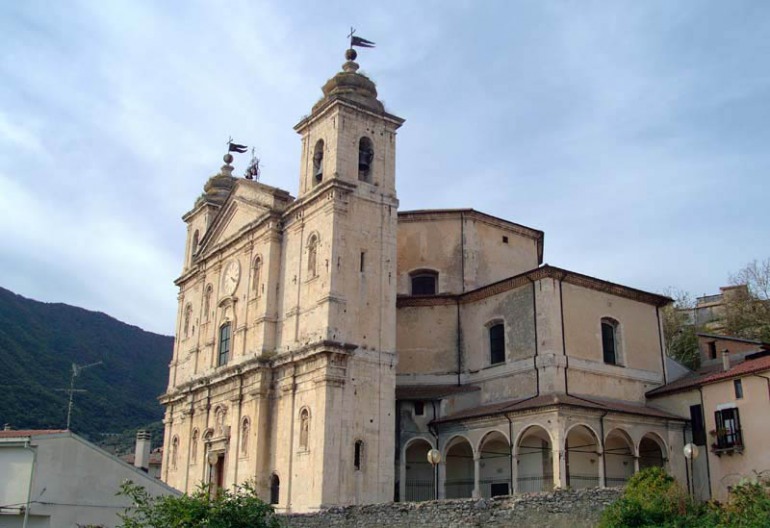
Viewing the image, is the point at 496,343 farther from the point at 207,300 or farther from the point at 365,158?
the point at 207,300

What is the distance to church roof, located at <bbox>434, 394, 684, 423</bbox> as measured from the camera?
26922 millimetres

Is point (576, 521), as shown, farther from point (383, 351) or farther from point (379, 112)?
point (379, 112)

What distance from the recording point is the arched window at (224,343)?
3516 centimetres

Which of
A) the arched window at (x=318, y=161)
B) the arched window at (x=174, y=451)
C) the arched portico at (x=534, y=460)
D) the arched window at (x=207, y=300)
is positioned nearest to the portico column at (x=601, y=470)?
the arched portico at (x=534, y=460)

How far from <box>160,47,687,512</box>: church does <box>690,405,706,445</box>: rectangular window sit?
1.81 feet

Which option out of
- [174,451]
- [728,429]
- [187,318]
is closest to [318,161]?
[187,318]

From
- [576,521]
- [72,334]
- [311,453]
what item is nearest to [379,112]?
[311,453]

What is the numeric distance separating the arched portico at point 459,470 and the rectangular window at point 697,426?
7323 mm

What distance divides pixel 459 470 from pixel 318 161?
12.3 m

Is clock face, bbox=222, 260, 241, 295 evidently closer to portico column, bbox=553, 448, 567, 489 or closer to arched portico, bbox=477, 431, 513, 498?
arched portico, bbox=477, 431, 513, 498

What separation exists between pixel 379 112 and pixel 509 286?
26.4 ft

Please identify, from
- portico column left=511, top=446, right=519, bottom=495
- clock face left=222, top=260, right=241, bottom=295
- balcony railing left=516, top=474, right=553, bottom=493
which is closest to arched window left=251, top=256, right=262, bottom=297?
clock face left=222, top=260, right=241, bottom=295

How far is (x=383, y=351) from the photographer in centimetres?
2956

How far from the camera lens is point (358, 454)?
28.0 m
